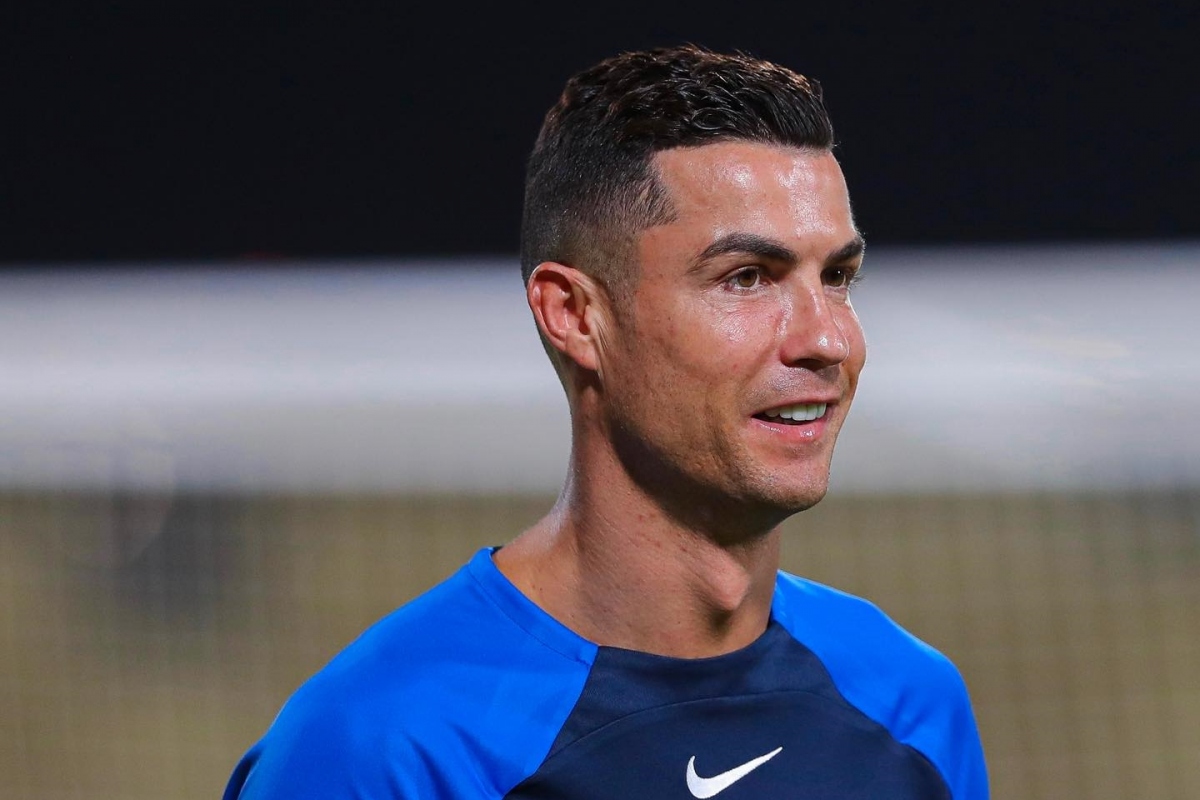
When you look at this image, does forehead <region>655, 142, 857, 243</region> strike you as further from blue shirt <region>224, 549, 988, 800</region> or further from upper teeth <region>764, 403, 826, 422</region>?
blue shirt <region>224, 549, 988, 800</region>

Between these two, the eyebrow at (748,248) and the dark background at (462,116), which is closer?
the eyebrow at (748,248)

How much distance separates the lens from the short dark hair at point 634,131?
96.2 inches

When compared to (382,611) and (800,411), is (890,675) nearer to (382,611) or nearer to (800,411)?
(800,411)

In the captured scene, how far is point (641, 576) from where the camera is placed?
8.11ft

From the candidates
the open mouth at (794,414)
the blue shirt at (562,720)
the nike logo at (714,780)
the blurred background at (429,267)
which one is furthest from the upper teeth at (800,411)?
the blurred background at (429,267)

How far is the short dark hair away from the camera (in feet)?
8.02

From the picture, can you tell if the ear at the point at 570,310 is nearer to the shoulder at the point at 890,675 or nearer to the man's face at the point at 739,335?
the man's face at the point at 739,335

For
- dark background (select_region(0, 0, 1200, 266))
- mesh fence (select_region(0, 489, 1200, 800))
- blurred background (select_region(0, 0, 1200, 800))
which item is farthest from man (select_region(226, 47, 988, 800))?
mesh fence (select_region(0, 489, 1200, 800))

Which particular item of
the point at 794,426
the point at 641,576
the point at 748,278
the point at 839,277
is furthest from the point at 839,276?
the point at 641,576

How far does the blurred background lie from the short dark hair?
328 cm

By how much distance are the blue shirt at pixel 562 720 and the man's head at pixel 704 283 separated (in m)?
0.31

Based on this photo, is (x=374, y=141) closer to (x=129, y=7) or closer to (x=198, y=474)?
(x=129, y=7)

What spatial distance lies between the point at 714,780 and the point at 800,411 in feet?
2.12

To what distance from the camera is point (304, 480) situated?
6.84m
